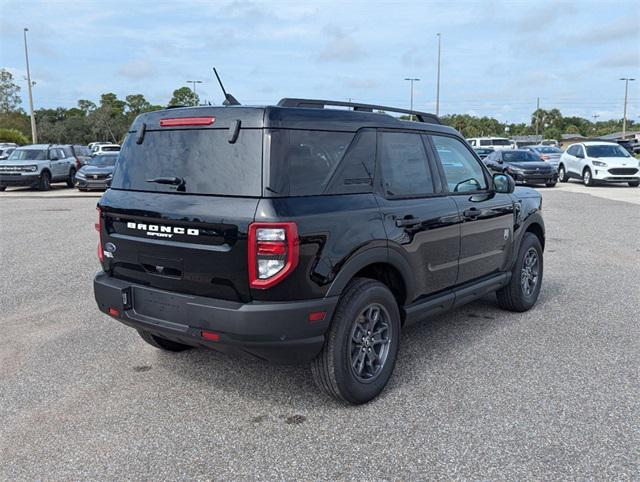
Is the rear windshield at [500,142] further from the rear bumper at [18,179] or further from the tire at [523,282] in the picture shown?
the tire at [523,282]

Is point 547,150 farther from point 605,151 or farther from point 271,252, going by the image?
point 271,252

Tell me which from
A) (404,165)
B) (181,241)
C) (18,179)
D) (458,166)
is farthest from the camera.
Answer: (18,179)

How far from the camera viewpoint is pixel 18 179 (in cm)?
2142

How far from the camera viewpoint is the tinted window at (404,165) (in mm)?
4051

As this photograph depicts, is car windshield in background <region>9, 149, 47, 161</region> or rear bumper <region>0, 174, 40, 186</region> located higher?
car windshield in background <region>9, 149, 47, 161</region>

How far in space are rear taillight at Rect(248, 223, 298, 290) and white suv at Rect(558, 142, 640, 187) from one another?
21874 mm

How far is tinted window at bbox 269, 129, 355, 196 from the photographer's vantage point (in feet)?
10.8

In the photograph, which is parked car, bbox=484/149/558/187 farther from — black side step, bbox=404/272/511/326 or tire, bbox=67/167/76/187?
black side step, bbox=404/272/511/326

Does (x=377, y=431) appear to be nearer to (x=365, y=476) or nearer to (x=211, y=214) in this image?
(x=365, y=476)

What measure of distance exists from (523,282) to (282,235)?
3.42 meters

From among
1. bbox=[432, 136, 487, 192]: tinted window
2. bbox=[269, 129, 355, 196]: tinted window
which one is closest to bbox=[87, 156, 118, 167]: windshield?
bbox=[432, 136, 487, 192]: tinted window

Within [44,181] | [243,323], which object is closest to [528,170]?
[44,181]

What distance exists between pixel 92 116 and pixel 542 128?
253 ft

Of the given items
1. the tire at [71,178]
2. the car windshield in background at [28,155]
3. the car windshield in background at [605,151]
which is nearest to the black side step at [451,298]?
the car windshield in background at [605,151]
